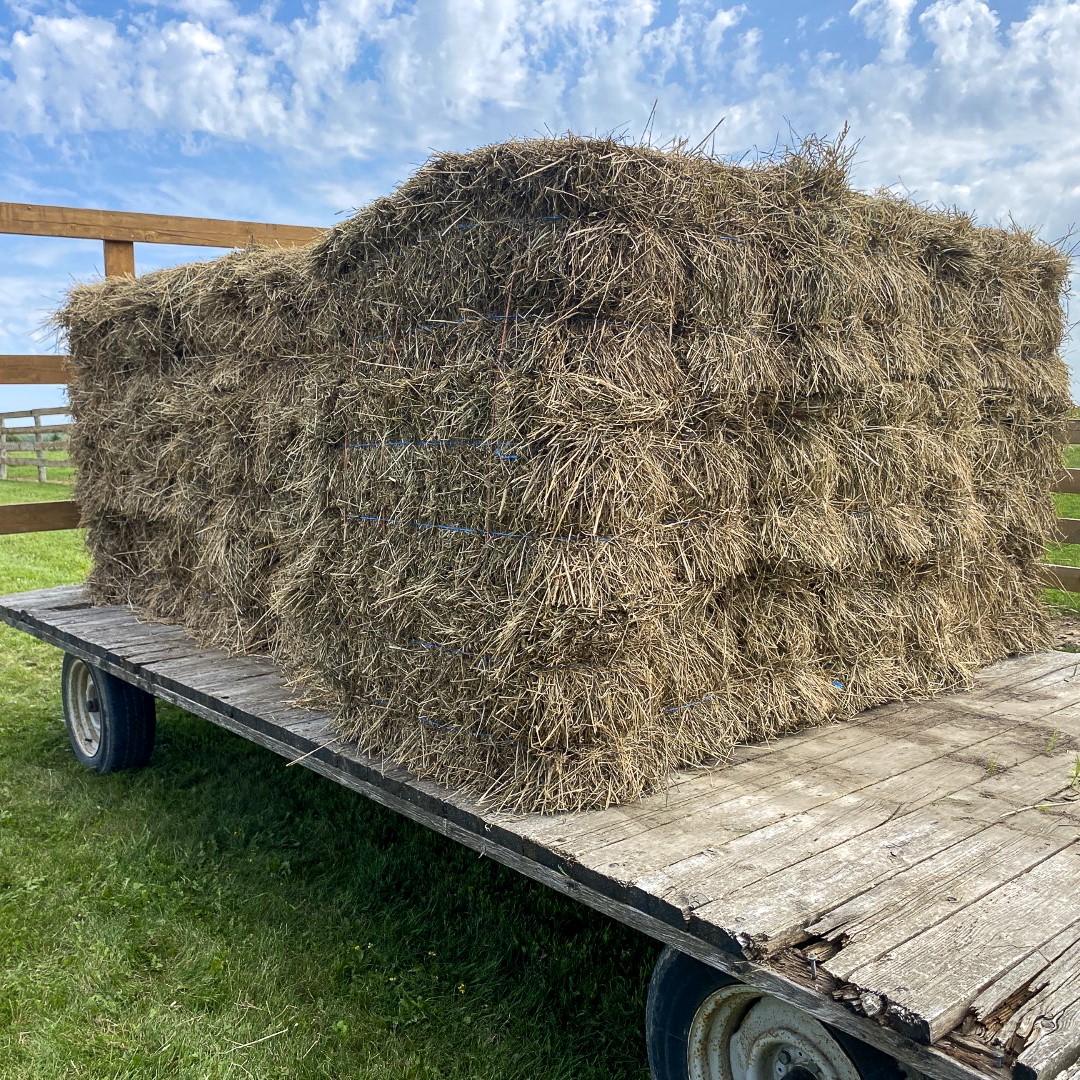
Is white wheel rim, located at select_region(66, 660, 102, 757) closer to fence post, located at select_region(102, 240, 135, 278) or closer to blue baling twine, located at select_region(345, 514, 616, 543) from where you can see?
fence post, located at select_region(102, 240, 135, 278)

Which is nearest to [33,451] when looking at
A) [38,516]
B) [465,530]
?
[38,516]

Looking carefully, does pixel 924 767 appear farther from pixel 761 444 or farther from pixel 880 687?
pixel 761 444

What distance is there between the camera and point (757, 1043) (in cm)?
229

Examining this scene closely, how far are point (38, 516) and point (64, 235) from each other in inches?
75.8

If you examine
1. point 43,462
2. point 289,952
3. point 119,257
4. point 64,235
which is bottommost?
point 289,952

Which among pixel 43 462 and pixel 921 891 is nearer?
pixel 921 891

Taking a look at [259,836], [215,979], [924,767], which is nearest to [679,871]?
[924,767]

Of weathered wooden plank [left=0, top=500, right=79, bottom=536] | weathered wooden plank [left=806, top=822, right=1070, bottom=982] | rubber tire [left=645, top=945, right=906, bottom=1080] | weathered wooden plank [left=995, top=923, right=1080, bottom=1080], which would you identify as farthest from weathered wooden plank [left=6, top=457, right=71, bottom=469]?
weathered wooden plank [left=995, top=923, right=1080, bottom=1080]

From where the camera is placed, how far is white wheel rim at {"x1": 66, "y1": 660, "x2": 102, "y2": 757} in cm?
576

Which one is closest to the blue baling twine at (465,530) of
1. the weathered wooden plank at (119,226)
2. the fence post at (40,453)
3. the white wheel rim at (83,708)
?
the white wheel rim at (83,708)

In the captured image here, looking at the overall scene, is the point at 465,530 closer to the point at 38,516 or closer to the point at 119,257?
the point at 119,257

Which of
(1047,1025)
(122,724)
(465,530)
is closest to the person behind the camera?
(1047,1025)

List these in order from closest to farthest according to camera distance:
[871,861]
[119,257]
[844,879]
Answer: [844,879], [871,861], [119,257]

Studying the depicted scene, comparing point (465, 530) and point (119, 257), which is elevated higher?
point (119, 257)
